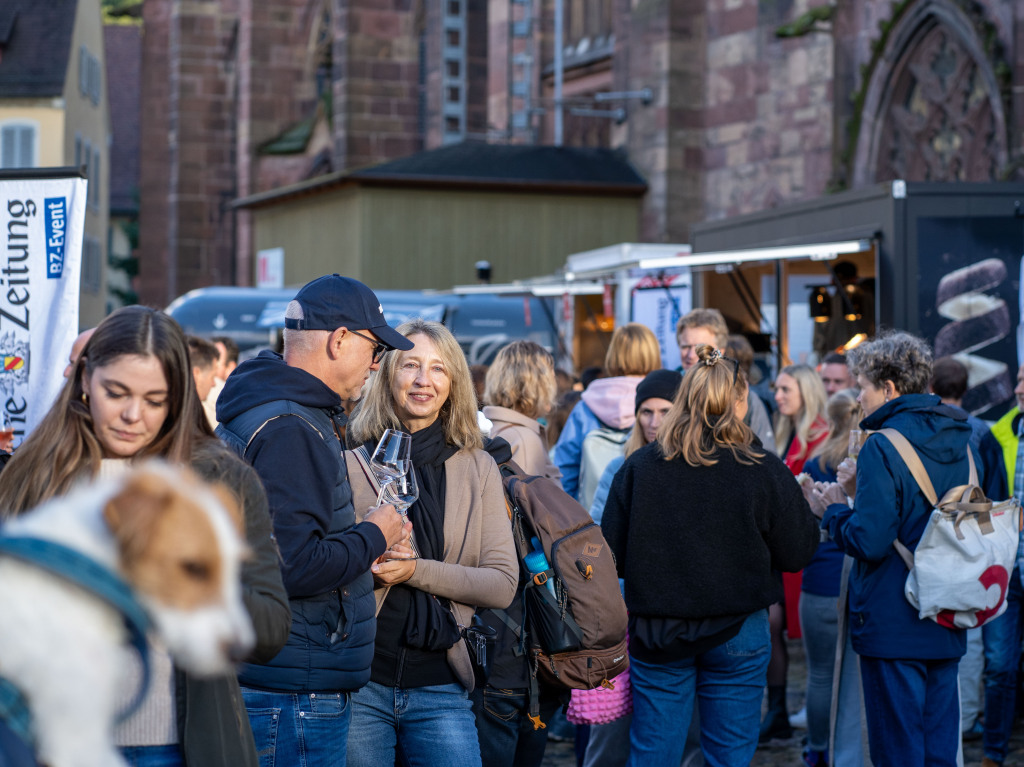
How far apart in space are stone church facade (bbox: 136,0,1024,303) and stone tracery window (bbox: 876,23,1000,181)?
25 millimetres

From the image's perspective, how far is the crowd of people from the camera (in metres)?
2.32

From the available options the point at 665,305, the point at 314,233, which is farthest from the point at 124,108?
the point at 665,305

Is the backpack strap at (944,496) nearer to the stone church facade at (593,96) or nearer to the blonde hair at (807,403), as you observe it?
the blonde hair at (807,403)

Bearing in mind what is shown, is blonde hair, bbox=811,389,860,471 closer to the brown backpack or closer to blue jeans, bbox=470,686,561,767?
the brown backpack

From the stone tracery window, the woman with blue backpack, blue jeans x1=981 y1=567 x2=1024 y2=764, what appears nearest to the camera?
the woman with blue backpack

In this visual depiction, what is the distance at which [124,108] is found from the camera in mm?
49562

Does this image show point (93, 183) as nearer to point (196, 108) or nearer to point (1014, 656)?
point (196, 108)

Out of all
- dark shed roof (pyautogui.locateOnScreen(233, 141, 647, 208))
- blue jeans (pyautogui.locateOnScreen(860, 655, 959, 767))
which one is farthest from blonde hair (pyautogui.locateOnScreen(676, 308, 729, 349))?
dark shed roof (pyautogui.locateOnScreen(233, 141, 647, 208))

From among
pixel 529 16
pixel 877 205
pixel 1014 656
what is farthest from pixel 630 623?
pixel 529 16

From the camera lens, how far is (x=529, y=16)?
24.2 metres

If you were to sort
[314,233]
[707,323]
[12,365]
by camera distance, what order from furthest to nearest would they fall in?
[314,233] < [707,323] < [12,365]

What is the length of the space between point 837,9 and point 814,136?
5.37 feet

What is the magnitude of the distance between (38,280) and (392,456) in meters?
2.69

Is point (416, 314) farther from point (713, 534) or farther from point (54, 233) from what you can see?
point (713, 534)
